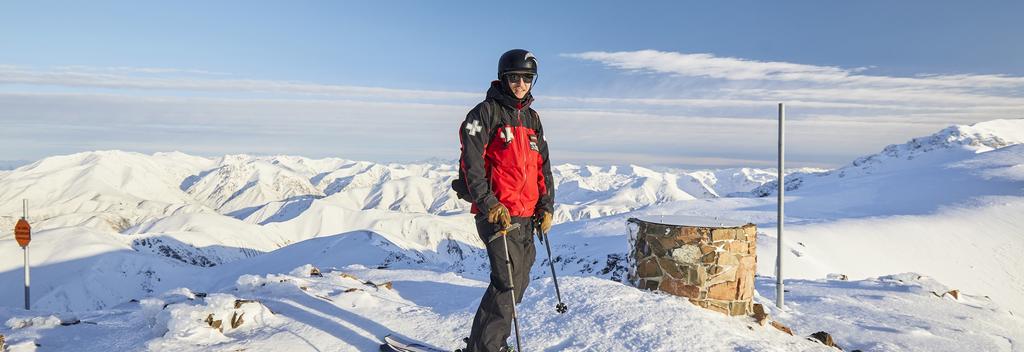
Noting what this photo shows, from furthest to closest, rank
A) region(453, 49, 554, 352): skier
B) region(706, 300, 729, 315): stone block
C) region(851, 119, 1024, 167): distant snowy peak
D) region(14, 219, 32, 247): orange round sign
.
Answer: region(851, 119, 1024, 167): distant snowy peak, region(14, 219, 32, 247): orange round sign, region(706, 300, 729, 315): stone block, region(453, 49, 554, 352): skier

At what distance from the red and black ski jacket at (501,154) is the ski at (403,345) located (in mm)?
2068

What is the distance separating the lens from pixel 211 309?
22.2ft

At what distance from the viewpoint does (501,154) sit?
17.1ft

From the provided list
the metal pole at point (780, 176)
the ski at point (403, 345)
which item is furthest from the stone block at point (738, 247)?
the ski at point (403, 345)

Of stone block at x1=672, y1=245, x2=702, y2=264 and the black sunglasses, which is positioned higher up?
the black sunglasses

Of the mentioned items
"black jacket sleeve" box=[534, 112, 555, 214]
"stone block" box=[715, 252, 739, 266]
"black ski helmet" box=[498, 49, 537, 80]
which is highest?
"black ski helmet" box=[498, 49, 537, 80]

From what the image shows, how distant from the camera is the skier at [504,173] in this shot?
5.05 m

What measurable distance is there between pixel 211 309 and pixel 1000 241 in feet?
114

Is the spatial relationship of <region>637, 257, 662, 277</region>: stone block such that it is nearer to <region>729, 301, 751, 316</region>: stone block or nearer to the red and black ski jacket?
<region>729, 301, 751, 316</region>: stone block

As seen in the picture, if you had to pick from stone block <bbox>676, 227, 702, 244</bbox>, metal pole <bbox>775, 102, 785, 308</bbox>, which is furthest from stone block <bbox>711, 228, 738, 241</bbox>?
metal pole <bbox>775, 102, 785, 308</bbox>

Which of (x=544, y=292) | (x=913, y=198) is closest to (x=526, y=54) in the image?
(x=544, y=292)

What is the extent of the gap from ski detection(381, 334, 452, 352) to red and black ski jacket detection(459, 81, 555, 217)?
2.07m

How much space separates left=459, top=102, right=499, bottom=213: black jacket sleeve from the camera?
4902 mm

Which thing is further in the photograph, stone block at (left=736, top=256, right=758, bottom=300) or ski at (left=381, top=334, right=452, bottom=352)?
stone block at (left=736, top=256, right=758, bottom=300)
